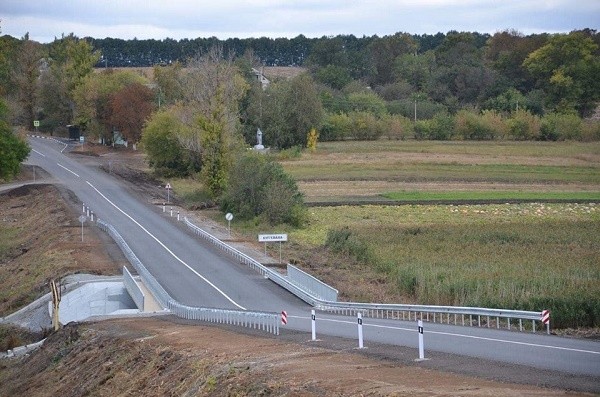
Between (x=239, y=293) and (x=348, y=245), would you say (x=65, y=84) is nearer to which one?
(x=348, y=245)

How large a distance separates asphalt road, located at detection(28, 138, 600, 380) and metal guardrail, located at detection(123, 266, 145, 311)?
138cm

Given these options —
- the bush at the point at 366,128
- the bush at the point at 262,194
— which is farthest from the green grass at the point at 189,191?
the bush at the point at 366,128

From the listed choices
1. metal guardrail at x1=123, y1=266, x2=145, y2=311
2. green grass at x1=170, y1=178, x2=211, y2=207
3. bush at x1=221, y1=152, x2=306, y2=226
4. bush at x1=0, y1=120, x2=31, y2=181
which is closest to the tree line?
green grass at x1=170, y1=178, x2=211, y2=207

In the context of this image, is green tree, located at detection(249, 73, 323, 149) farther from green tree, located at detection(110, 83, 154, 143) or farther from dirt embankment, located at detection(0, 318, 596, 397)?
dirt embankment, located at detection(0, 318, 596, 397)

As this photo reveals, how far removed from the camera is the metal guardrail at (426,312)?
27797mm

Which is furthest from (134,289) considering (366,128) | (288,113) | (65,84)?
(366,128)

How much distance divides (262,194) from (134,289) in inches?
1037

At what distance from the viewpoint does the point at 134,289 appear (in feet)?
144

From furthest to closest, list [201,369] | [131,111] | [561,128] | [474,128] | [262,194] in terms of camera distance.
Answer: [474,128], [561,128], [131,111], [262,194], [201,369]

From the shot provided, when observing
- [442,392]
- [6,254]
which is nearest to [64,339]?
[442,392]

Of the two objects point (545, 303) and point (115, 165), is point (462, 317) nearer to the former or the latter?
point (545, 303)

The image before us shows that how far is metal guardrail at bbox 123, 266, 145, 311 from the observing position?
41803mm

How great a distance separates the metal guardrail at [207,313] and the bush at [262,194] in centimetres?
1772

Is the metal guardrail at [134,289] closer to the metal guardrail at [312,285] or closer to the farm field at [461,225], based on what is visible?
the metal guardrail at [312,285]
